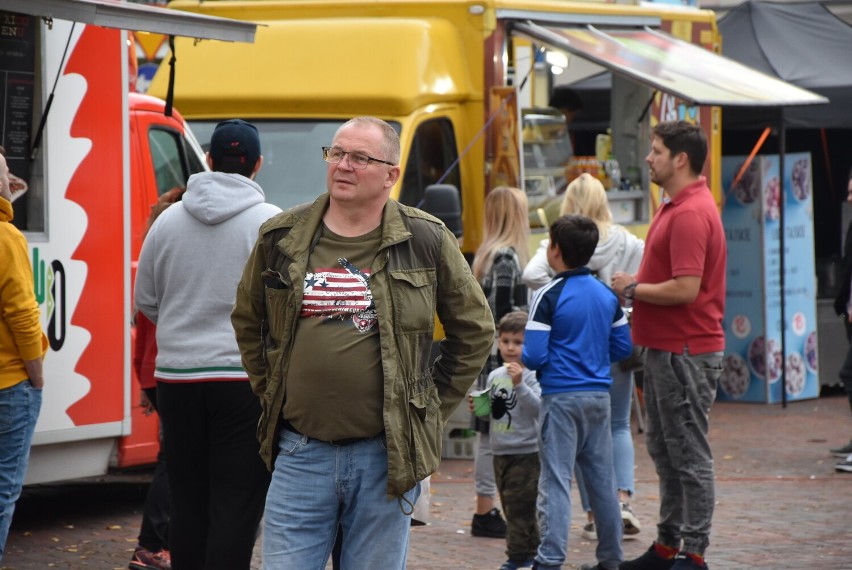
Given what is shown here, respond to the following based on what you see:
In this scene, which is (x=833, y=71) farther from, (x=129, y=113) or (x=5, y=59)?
(x=5, y=59)

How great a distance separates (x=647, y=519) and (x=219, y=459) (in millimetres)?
3879

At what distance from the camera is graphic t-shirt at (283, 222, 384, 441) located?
13.8 feet

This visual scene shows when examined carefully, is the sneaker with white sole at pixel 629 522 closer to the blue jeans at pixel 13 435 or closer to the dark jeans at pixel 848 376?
the dark jeans at pixel 848 376

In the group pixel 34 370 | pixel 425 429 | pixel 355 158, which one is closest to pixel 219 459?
pixel 34 370

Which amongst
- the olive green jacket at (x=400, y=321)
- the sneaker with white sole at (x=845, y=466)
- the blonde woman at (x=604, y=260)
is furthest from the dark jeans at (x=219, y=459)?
the sneaker with white sole at (x=845, y=466)

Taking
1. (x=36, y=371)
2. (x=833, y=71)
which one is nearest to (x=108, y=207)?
(x=36, y=371)

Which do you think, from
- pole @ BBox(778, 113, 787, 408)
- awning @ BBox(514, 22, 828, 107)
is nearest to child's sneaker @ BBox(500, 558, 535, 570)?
awning @ BBox(514, 22, 828, 107)

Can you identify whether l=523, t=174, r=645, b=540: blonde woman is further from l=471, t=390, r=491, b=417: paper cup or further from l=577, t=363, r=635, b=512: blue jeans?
l=471, t=390, r=491, b=417: paper cup

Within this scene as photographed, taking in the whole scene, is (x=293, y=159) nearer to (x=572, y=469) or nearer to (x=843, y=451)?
(x=572, y=469)

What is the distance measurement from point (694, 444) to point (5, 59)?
3713 millimetres

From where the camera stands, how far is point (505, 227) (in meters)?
8.73

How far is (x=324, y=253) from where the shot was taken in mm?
4273

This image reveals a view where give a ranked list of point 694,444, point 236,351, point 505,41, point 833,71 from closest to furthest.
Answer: point 236,351 < point 694,444 < point 505,41 < point 833,71

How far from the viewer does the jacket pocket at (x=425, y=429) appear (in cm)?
426
